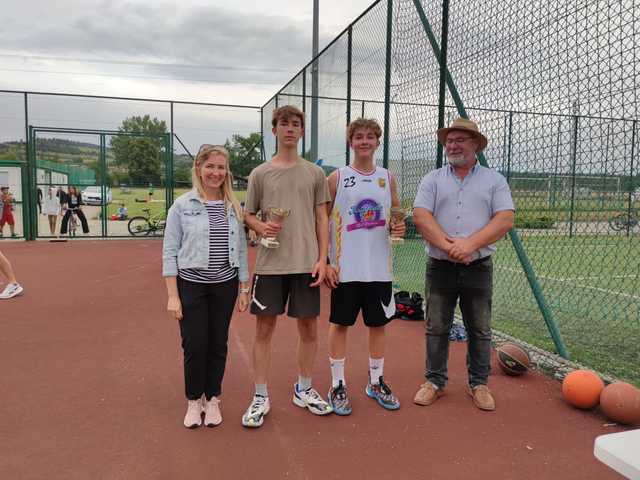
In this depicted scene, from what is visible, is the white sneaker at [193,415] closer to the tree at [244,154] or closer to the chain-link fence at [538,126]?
the chain-link fence at [538,126]

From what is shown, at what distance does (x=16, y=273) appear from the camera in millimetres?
8406

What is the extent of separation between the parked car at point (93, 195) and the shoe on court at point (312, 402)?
13.0m

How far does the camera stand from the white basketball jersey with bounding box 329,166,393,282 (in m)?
3.24

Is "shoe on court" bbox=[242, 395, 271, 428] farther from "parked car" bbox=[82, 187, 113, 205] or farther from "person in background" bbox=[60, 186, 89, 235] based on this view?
"parked car" bbox=[82, 187, 113, 205]

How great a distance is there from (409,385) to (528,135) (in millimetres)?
2646

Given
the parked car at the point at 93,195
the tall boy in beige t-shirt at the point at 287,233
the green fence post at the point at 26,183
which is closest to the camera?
the tall boy in beige t-shirt at the point at 287,233

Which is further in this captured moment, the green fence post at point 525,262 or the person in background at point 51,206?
the person in background at point 51,206

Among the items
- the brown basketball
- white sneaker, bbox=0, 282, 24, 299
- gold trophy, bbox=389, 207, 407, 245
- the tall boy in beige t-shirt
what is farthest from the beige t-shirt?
white sneaker, bbox=0, 282, 24, 299

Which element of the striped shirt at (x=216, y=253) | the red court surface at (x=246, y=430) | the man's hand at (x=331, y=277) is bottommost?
the red court surface at (x=246, y=430)

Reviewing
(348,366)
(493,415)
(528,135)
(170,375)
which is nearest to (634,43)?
(528,135)

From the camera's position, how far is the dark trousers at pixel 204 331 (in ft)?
9.79

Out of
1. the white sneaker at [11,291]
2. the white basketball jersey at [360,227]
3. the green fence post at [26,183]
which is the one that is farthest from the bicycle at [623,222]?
the green fence post at [26,183]

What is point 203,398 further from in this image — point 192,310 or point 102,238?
point 102,238

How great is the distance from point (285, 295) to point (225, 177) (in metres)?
0.83
